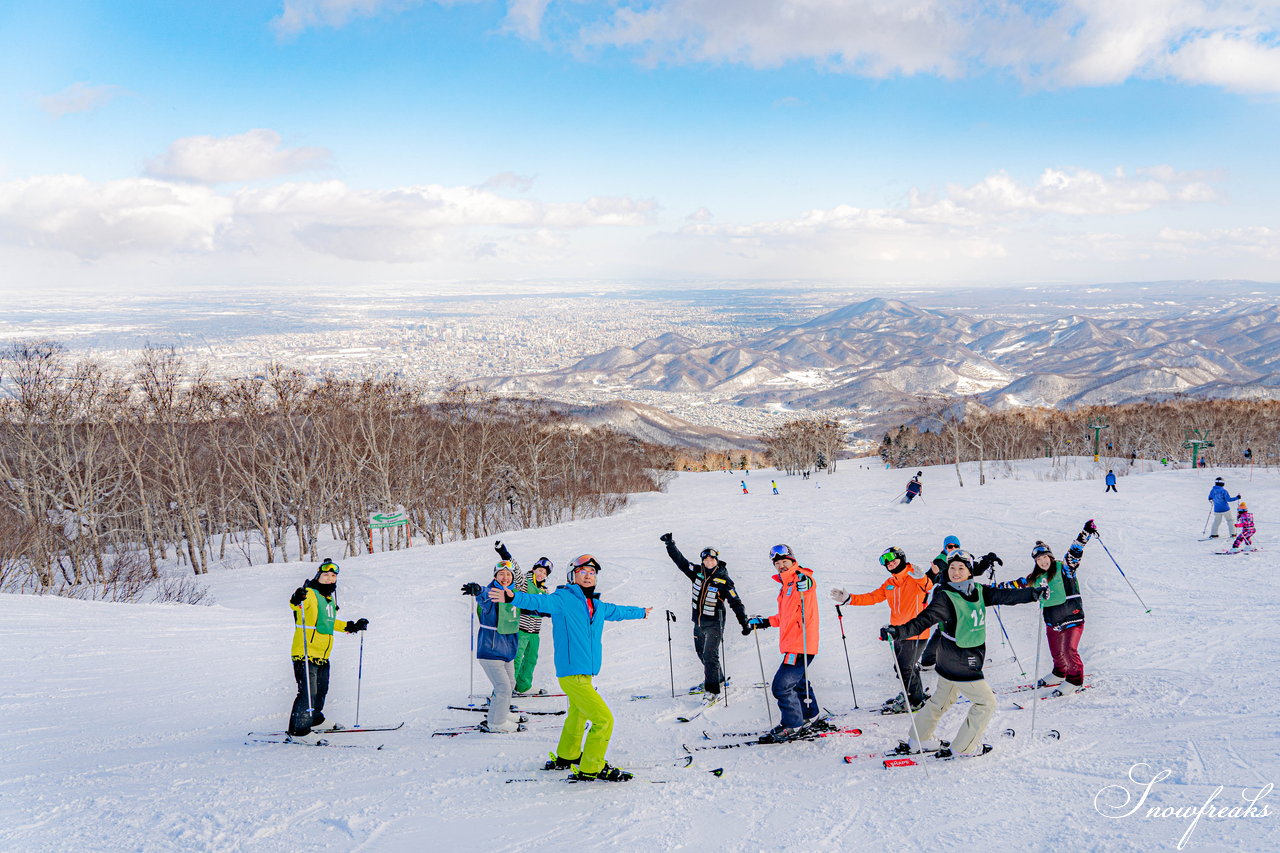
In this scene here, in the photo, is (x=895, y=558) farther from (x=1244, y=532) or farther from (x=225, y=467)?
(x=225, y=467)

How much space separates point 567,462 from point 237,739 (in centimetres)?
4392

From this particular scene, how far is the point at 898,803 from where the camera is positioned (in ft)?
18.5

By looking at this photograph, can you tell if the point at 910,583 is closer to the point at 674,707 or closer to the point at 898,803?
the point at 898,803

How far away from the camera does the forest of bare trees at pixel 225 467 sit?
92.7 ft

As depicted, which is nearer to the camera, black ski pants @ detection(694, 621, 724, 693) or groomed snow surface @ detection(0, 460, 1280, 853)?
groomed snow surface @ detection(0, 460, 1280, 853)

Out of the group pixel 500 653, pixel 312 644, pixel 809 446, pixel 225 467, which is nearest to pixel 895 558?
pixel 500 653

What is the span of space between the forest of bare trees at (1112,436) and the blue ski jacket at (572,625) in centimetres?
6490

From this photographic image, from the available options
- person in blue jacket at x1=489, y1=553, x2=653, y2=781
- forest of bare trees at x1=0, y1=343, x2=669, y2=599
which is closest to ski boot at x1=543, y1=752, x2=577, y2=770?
person in blue jacket at x1=489, y1=553, x2=653, y2=781

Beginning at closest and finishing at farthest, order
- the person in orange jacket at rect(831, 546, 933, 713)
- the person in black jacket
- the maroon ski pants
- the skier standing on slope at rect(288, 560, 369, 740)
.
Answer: the skier standing on slope at rect(288, 560, 369, 740), the person in orange jacket at rect(831, 546, 933, 713), the maroon ski pants, the person in black jacket

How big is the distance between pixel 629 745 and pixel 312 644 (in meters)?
3.54

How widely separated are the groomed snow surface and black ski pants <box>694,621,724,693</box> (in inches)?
15.8

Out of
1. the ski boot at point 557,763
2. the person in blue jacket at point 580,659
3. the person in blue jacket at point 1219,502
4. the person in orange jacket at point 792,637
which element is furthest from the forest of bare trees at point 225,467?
the person in blue jacket at point 1219,502

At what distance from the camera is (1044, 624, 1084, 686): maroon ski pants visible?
8195 millimetres

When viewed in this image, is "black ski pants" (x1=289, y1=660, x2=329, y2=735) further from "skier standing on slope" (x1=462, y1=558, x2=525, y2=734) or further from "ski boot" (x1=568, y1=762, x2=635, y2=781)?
"ski boot" (x1=568, y1=762, x2=635, y2=781)
